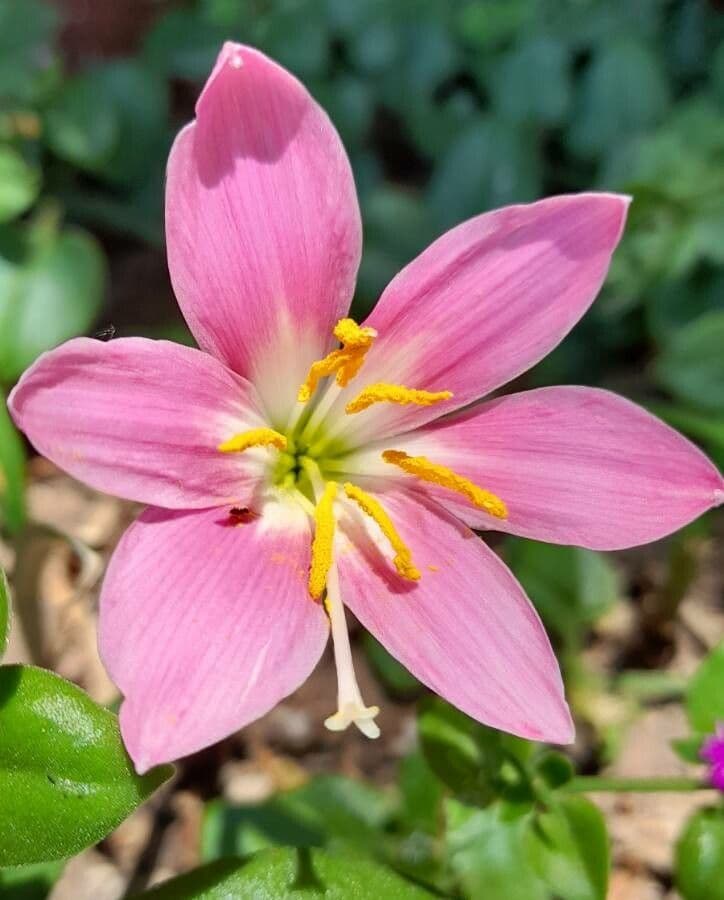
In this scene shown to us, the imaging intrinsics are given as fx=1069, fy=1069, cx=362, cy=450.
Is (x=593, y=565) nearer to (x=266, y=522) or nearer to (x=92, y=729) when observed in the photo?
(x=266, y=522)

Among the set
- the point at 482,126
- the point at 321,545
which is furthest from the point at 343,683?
the point at 482,126

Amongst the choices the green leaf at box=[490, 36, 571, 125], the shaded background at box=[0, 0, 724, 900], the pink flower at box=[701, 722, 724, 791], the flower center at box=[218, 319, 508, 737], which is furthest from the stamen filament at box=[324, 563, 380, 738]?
the green leaf at box=[490, 36, 571, 125]

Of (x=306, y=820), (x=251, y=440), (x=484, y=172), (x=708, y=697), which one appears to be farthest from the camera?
(x=484, y=172)

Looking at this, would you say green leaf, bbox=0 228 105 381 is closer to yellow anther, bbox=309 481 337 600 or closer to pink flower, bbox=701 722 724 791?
yellow anther, bbox=309 481 337 600

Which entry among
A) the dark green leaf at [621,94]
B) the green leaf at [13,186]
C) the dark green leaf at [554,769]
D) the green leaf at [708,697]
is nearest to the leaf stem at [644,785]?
the dark green leaf at [554,769]

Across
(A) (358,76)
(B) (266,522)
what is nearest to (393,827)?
(B) (266,522)

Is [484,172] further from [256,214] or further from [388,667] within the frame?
[256,214]
